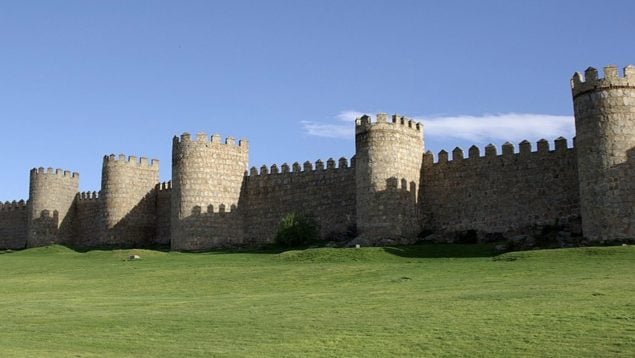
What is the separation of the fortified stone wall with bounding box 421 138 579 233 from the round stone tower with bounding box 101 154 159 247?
71.9 ft

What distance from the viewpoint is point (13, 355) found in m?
15.6

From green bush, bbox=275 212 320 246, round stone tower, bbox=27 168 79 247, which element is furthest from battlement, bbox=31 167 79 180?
green bush, bbox=275 212 320 246

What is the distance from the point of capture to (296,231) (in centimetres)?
4638

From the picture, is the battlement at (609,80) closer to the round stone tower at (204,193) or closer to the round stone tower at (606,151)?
the round stone tower at (606,151)

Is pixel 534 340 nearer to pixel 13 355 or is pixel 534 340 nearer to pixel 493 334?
pixel 493 334

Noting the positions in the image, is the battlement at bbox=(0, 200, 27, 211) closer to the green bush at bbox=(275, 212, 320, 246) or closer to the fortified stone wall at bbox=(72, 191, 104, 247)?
the fortified stone wall at bbox=(72, 191, 104, 247)

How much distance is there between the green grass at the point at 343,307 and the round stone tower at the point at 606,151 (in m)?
3.90

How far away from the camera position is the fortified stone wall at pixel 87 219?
62312mm

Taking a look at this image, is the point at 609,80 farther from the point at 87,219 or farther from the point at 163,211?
the point at 87,219

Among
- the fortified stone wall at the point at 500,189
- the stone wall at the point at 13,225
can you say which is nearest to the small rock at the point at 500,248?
the fortified stone wall at the point at 500,189

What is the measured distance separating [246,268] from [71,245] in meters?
32.7

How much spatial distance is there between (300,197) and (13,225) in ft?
97.0

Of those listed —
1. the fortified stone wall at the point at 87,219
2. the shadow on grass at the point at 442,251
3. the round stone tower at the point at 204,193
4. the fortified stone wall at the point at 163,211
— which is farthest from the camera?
the fortified stone wall at the point at 87,219

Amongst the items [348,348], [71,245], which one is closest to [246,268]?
[348,348]
